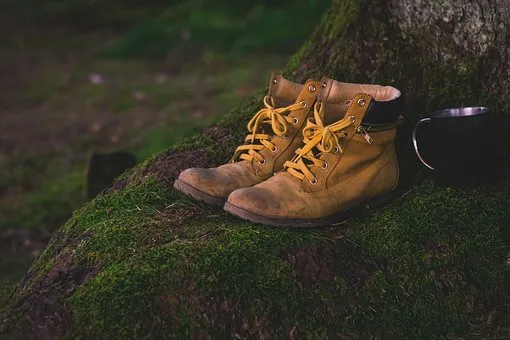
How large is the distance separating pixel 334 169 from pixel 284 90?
0.44 metres

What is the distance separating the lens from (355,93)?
3.07 meters

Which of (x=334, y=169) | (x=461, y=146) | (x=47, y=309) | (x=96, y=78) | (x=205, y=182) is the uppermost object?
(x=461, y=146)

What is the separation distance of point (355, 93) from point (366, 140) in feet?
0.75

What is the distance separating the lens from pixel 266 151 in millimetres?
3115

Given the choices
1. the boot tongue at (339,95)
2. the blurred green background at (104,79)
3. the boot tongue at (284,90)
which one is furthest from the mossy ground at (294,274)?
the blurred green background at (104,79)

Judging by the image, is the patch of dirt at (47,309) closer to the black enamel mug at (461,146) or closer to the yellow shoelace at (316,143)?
the yellow shoelace at (316,143)

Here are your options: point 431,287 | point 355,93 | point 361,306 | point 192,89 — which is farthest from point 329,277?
point 192,89

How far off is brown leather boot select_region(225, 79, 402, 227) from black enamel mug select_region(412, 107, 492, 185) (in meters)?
0.16

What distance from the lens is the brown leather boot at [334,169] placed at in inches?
111

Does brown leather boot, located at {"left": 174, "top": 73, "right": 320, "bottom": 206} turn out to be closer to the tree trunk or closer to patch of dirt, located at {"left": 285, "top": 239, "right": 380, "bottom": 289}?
the tree trunk

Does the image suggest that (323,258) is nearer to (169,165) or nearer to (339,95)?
(339,95)

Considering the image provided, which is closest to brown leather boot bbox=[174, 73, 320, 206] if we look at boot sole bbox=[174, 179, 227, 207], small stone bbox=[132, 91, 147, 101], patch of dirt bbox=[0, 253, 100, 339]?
boot sole bbox=[174, 179, 227, 207]

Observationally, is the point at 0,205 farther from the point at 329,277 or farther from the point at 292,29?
the point at 292,29

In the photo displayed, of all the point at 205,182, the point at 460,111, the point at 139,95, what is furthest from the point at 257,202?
the point at 139,95
